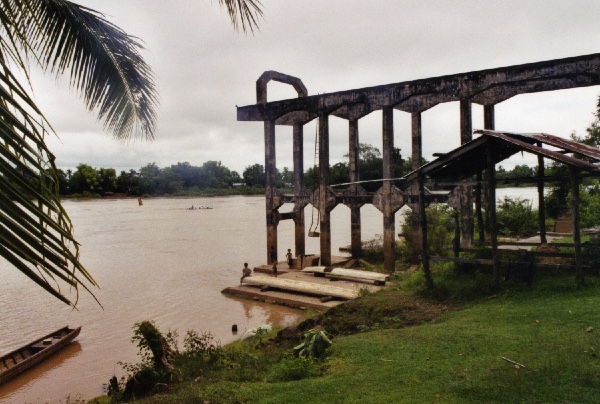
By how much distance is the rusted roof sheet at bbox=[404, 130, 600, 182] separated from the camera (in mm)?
→ 8148

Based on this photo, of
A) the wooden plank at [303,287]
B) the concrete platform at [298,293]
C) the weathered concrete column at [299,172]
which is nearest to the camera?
the wooden plank at [303,287]

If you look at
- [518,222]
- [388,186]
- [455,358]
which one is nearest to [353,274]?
[388,186]

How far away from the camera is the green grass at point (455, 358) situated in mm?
A: 4859

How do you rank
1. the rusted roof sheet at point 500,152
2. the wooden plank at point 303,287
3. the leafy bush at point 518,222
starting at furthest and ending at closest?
1. the leafy bush at point 518,222
2. the wooden plank at point 303,287
3. the rusted roof sheet at point 500,152

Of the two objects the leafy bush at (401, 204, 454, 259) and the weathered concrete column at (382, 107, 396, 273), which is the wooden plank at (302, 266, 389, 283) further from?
the leafy bush at (401, 204, 454, 259)

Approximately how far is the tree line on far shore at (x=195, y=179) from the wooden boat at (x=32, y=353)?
24064mm

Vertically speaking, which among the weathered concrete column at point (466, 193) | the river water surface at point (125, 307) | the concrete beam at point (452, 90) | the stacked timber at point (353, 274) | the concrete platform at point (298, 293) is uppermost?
the concrete beam at point (452, 90)

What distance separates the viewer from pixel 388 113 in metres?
14.8

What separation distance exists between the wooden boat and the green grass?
15.0 ft

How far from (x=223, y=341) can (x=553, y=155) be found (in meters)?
8.06

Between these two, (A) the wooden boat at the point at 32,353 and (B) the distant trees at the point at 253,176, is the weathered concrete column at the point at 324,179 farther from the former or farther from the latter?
(B) the distant trees at the point at 253,176

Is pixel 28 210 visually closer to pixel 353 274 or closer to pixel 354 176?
pixel 353 274

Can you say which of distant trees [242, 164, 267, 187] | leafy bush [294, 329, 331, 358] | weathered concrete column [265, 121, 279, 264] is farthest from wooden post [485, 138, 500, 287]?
distant trees [242, 164, 267, 187]

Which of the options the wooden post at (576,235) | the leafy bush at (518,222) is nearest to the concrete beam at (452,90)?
the wooden post at (576,235)
